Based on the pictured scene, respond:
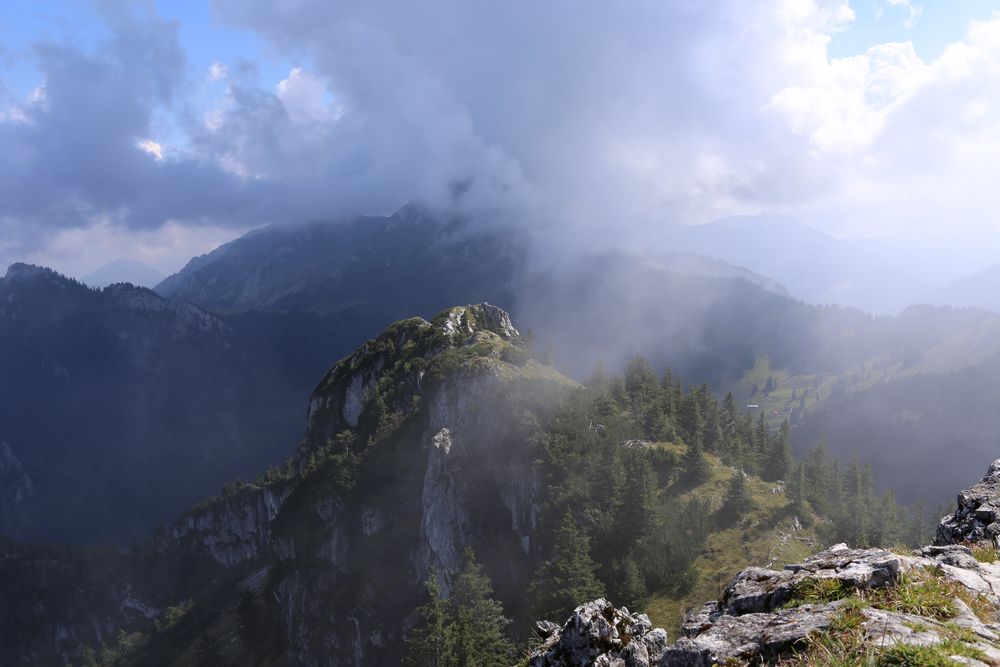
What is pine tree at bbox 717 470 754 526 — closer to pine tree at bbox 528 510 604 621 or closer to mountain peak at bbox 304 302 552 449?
pine tree at bbox 528 510 604 621

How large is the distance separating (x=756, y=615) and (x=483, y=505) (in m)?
79.3

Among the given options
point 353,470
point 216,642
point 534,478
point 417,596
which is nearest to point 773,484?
point 534,478

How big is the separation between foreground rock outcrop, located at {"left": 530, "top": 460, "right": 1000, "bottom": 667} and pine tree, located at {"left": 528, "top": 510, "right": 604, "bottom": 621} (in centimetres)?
3615

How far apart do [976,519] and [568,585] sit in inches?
1571

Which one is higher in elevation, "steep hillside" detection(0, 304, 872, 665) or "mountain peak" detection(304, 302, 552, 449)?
"mountain peak" detection(304, 302, 552, 449)

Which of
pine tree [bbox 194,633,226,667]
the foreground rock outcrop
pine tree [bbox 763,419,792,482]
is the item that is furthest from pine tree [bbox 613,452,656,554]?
pine tree [bbox 194,633,226,667]

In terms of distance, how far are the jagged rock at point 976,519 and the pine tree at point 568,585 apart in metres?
35.5

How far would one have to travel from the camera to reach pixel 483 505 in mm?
88062

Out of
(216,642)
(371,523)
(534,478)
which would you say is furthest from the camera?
(216,642)

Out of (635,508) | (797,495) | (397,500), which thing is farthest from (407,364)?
(797,495)

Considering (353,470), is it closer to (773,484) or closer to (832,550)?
(773,484)

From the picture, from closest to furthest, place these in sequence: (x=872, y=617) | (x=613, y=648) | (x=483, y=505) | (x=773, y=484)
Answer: (x=872, y=617)
(x=613, y=648)
(x=773, y=484)
(x=483, y=505)

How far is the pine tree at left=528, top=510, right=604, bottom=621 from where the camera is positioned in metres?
50.9

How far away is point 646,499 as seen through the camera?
6369cm
